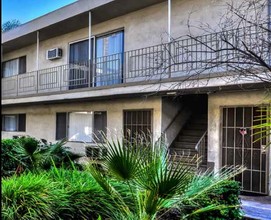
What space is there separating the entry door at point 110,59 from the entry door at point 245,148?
174 inches

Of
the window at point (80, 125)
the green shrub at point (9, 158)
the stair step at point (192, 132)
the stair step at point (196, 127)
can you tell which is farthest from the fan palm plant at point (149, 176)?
the window at point (80, 125)

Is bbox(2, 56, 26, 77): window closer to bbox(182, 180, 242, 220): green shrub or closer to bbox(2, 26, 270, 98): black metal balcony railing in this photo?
bbox(2, 26, 270, 98): black metal balcony railing

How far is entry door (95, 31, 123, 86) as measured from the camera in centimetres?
1223

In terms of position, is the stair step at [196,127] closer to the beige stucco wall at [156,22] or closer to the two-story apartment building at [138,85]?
the two-story apartment building at [138,85]

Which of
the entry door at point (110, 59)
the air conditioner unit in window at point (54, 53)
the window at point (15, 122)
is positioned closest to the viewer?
the entry door at point (110, 59)

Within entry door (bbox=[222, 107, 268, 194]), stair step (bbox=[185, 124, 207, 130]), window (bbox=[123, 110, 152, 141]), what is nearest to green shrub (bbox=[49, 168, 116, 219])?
entry door (bbox=[222, 107, 268, 194])

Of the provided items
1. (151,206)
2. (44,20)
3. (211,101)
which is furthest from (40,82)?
(151,206)

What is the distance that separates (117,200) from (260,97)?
5.85 meters

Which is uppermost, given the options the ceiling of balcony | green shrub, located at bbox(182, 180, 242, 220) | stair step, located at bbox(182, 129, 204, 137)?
the ceiling of balcony

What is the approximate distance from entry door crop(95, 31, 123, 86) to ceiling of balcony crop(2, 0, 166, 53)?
81 cm

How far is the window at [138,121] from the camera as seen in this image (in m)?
11.7

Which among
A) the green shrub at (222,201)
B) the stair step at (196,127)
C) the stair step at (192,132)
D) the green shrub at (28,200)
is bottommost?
the green shrub at (222,201)

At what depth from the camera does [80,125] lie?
47.5 ft

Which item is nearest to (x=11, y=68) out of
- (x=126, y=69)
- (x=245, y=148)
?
(x=126, y=69)
